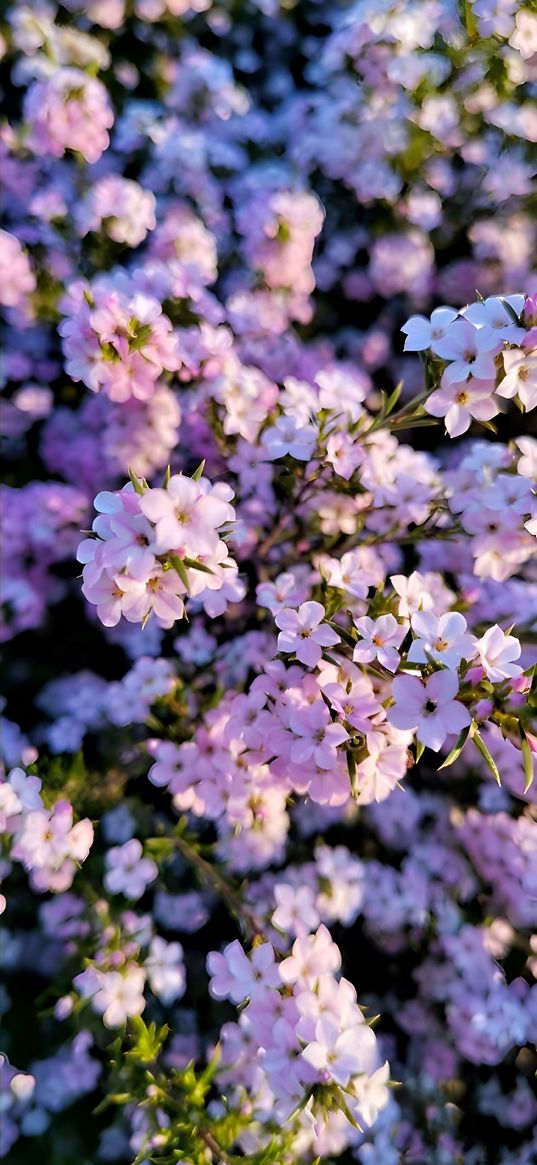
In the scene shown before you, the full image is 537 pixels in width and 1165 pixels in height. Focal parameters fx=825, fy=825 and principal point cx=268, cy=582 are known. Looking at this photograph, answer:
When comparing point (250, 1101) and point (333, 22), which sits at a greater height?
point (333, 22)

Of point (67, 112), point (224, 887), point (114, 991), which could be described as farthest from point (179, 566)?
point (67, 112)

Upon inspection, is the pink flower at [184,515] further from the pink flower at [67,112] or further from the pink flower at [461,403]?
the pink flower at [67,112]

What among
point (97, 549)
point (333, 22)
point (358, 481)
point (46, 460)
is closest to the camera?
point (97, 549)

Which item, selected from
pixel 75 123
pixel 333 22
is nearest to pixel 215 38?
pixel 333 22

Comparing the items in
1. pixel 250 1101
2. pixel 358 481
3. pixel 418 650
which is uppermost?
pixel 418 650

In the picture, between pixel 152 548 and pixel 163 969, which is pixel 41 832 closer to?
pixel 163 969

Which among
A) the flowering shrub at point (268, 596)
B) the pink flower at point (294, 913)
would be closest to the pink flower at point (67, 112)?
the flowering shrub at point (268, 596)

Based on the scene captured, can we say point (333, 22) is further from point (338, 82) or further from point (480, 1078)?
point (480, 1078)
